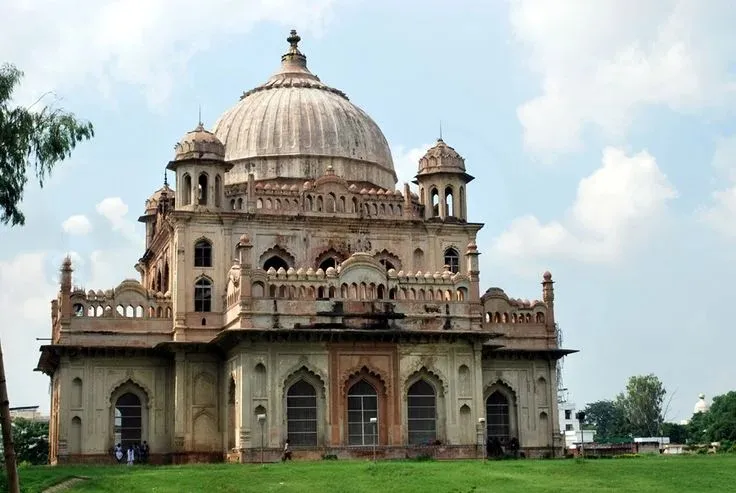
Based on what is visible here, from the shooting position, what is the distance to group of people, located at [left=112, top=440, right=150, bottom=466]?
46625 mm

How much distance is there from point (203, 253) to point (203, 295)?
5.16ft

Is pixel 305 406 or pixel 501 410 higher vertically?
pixel 305 406

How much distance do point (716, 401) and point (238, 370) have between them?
2746 inches

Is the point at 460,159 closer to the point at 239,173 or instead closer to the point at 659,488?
the point at 239,173

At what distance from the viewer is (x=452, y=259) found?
51.2 metres

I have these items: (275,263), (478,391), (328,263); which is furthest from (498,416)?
(275,263)

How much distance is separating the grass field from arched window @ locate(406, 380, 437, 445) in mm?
8434

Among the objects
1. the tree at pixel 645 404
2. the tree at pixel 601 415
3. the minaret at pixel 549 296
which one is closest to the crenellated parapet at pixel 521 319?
the minaret at pixel 549 296

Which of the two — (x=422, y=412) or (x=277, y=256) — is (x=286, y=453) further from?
(x=277, y=256)

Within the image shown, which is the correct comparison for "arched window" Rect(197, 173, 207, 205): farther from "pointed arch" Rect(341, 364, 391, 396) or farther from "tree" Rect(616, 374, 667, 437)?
"tree" Rect(616, 374, 667, 437)

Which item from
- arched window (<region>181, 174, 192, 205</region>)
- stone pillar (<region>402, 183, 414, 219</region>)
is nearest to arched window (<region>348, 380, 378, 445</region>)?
stone pillar (<region>402, 183, 414, 219</region>)

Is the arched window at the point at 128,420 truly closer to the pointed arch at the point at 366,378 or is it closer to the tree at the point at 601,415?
the pointed arch at the point at 366,378

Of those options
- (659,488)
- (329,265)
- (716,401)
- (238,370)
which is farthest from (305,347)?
(716,401)

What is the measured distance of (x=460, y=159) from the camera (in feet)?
171
